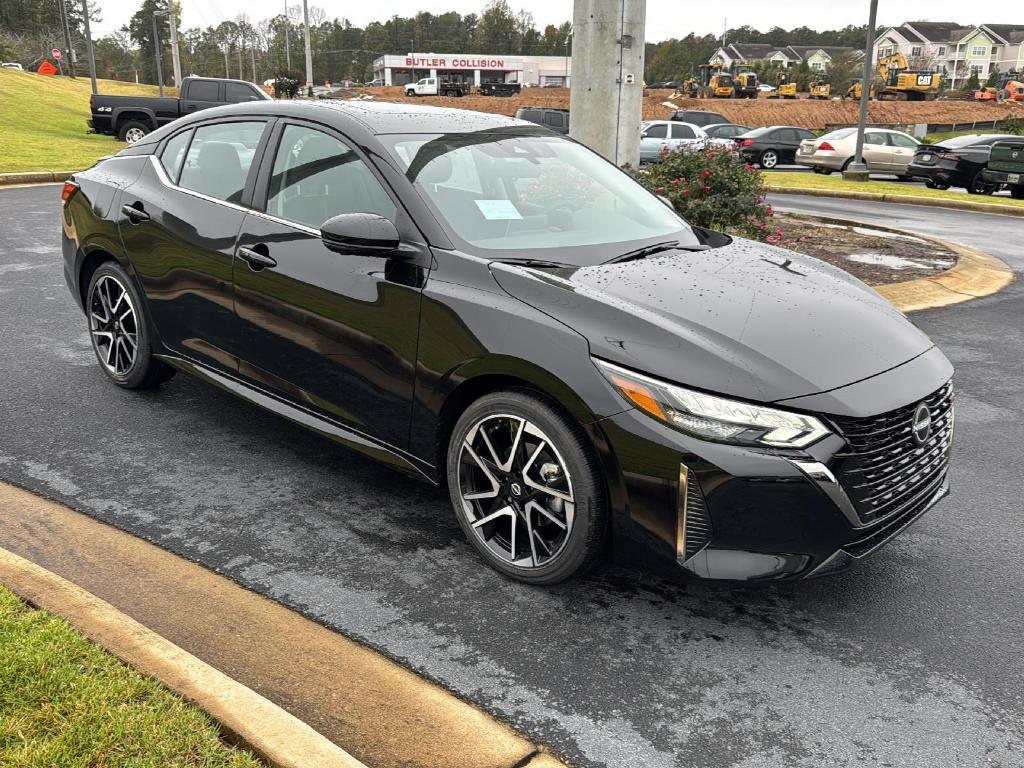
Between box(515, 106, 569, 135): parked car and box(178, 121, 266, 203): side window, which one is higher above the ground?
box(515, 106, 569, 135): parked car

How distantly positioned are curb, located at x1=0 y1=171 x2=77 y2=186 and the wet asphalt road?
12996 mm

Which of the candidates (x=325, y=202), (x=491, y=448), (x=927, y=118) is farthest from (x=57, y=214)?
(x=927, y=118)

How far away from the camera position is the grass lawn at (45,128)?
19312 millimetres

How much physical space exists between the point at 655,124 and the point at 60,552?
24.6 meters

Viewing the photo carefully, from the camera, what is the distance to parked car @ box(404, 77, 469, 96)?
6974 centimetres

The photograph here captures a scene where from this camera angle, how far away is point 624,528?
3.21 m

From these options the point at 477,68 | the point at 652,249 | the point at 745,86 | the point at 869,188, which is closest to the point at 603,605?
the point at 652,249

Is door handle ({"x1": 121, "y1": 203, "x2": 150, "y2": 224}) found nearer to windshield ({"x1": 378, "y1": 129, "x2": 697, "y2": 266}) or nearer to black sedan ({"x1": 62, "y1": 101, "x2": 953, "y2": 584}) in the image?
black sedan ({"x1": 62, "y1": 101, "x2": 953, "y2": 584})

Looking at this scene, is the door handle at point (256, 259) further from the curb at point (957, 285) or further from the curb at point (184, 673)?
the curb at point (957, 285)

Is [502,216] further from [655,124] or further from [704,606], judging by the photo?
[655,124]

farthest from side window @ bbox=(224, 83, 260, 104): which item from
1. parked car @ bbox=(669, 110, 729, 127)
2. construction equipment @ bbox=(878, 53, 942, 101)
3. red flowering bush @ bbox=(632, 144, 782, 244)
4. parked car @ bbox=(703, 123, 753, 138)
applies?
construction equipment @ bbox=(878, 53, 942, 101)

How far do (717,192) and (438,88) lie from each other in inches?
2572

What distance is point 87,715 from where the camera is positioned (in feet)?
8.41

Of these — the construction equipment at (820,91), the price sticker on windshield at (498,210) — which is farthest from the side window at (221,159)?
the construction equipment at (820,91)
